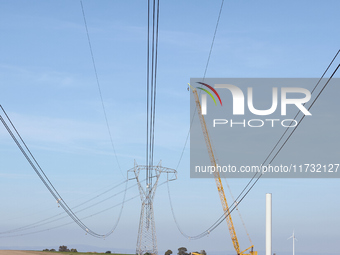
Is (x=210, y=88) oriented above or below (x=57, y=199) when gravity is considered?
above

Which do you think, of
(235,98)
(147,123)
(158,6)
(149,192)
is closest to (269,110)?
(235,98)

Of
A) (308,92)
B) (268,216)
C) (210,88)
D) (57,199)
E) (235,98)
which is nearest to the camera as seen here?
(268,216)

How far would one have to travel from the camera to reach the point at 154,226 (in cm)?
17100

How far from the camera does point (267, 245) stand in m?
59.9

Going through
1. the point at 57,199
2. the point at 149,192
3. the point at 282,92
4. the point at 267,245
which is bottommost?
the point at 267,245

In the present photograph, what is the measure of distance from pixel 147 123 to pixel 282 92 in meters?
33.9

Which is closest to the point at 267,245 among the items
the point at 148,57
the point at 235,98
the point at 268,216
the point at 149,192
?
the point at 268,216

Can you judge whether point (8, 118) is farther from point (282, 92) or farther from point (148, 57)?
point (282, 92)

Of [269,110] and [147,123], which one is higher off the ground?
[269,110]

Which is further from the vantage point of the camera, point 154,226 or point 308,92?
point 154,226

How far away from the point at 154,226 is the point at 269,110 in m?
78.3

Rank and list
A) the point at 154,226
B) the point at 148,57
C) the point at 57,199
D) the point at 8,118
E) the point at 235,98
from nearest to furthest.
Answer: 1. the point at 8,118
2. the point at 148,57
3. the point at 57,199
4. the point at 235,98
5. the point at 154,226

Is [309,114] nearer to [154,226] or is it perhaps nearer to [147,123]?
[147,123]

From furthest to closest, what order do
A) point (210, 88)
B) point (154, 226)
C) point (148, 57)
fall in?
point (210, 88)
point (154, 226)
point (148, 57)
